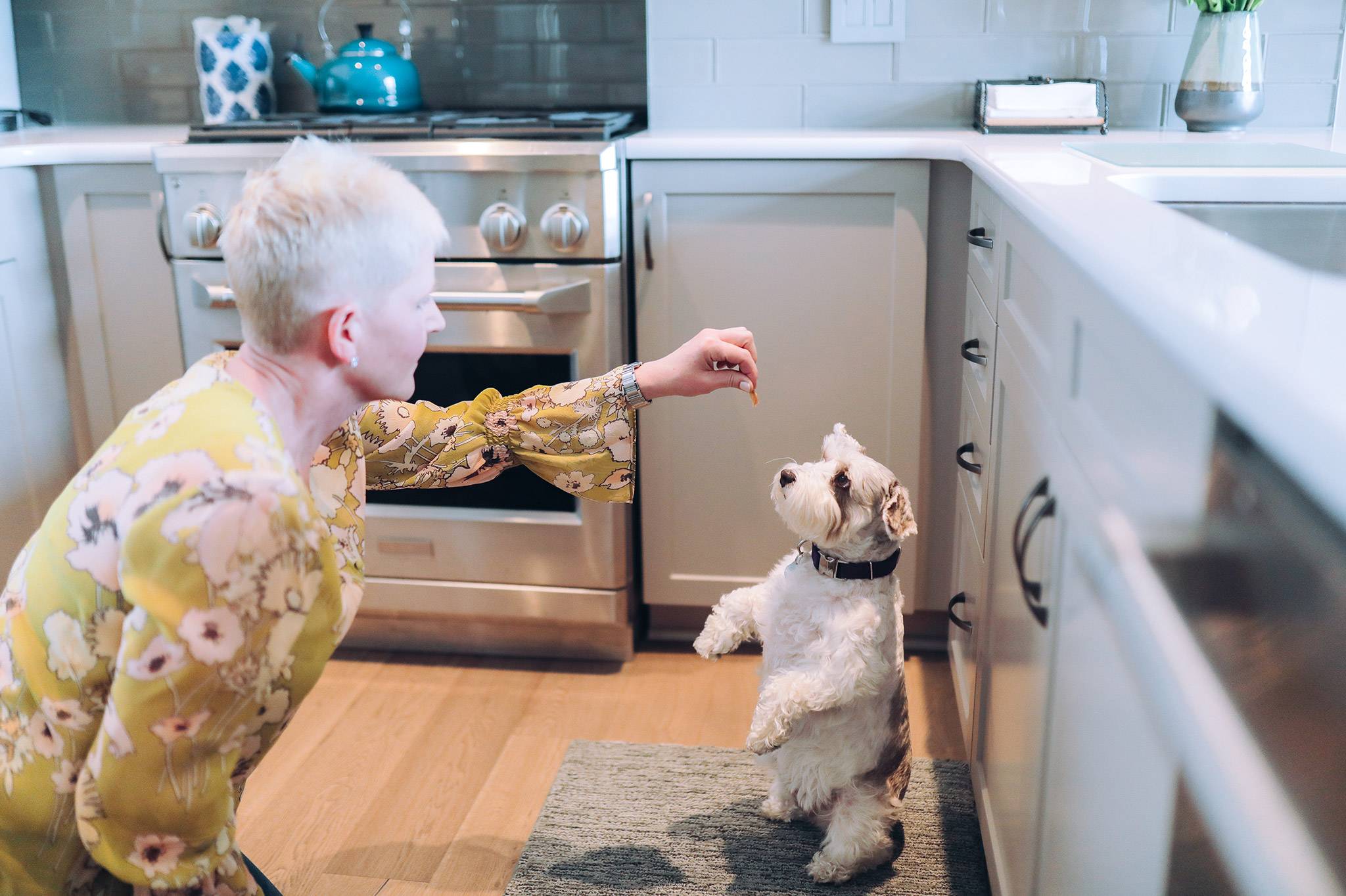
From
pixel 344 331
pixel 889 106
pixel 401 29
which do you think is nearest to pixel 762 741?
pixel 344 331

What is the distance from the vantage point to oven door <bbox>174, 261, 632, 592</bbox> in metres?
2.21

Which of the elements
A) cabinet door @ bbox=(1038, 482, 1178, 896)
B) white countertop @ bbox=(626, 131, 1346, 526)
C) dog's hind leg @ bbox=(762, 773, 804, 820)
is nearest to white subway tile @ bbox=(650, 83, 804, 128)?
white countertop @ bbox=(626, 131, 1346, 526)

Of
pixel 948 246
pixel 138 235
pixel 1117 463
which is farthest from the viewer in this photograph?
pixel 138 235

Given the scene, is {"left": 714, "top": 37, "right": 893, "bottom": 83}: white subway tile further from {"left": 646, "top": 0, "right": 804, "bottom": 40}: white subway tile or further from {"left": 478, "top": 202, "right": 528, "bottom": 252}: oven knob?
{"left": 478, "top": 202, "right": 528, "bottom": 252}: oven knob

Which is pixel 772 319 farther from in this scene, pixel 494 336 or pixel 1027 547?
pixel 1027 547

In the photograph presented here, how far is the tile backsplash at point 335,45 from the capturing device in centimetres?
280

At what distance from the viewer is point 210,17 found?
292 cm

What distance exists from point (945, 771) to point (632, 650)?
741mm

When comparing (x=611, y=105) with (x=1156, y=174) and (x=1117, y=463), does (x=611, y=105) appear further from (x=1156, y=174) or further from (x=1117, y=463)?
(x=1117, y=463)

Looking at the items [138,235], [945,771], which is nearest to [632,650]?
[945,771]

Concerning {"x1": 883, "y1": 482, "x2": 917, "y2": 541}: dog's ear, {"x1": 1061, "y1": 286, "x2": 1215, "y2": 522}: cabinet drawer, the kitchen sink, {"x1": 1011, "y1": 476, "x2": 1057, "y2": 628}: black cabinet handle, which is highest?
the kitchen sink

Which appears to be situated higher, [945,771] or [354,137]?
[354,137]

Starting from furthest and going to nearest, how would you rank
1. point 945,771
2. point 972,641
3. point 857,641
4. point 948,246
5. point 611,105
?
point 611,105, point 948,246, point 945,771, point 972,641, point 857,641

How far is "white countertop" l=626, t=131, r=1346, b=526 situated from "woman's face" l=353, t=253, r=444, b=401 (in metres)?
0.57
